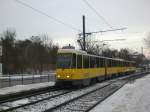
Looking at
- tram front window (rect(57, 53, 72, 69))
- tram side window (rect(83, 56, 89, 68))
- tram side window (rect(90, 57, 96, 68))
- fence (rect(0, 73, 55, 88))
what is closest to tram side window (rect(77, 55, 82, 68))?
tram front window (rect(57, 53, 72, 69))

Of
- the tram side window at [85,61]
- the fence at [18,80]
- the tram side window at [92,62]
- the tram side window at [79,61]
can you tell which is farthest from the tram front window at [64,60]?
the fence at [18,80]

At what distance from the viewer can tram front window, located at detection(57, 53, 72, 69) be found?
968 inches

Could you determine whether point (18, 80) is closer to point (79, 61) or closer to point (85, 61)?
point (85, 61)

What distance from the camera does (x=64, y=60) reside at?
24844mm

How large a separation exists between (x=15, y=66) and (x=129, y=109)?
58.8 m

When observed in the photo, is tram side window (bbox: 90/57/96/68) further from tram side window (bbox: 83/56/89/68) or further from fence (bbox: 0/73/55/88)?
fence (bbox: 0/73/55/88)

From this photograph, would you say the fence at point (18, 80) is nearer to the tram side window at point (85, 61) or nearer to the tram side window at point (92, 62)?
the tram side window at point (85, 61)

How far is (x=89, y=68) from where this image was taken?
27844mm

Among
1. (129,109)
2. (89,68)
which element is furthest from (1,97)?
(89,68)

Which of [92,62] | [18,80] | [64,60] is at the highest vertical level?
[64,60]

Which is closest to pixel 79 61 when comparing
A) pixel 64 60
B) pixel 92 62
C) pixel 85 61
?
pixel 64 60

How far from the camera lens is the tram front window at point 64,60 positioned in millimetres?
24594

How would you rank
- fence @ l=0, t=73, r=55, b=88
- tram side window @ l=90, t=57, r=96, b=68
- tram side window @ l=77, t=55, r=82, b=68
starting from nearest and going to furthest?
1. tram side window @ l=77, t=55, r=82, b=68
2. tram side window @ l=90, t=57, r=96, b=68
3. fence @ l=0, t=73, r=55, b=88

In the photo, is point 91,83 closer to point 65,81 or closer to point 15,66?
point 65,81
